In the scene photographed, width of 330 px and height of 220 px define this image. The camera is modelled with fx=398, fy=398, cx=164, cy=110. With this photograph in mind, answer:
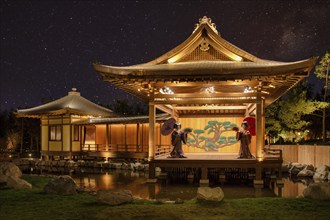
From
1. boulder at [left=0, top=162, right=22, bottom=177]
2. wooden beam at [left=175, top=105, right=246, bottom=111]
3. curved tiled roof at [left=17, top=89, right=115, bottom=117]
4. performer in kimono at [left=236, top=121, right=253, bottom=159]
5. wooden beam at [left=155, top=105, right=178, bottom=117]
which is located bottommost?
boulder at [left=0, top=162, right=22, bottom=177]

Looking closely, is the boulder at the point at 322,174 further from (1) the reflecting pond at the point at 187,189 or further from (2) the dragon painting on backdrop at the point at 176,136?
(2) the dragon painting on backdrop at the point at 176,136

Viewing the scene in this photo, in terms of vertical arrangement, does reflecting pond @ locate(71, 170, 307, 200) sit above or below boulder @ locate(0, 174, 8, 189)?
below

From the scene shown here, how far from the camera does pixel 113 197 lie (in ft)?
32.8

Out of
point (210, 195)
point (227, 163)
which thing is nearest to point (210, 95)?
point (227, 163)

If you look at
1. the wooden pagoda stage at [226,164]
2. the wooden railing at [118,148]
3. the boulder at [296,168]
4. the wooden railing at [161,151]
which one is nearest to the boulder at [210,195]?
the wooden pagoda stage at [226,164]

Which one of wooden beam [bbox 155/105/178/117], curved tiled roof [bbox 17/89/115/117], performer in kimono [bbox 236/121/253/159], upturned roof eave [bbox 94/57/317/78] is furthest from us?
curved tiled roof [bbox 17/89/115/117]

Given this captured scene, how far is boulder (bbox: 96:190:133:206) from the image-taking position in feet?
32.7

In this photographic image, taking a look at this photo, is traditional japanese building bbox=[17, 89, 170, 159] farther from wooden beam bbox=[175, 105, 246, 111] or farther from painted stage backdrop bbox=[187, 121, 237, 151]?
wooden beam bbox=[175, 105, 246, 111]

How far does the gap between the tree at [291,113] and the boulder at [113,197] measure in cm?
2108

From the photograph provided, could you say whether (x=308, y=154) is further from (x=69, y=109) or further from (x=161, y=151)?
(x=69, y=109)

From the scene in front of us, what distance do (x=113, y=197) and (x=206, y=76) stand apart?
6.96 metres

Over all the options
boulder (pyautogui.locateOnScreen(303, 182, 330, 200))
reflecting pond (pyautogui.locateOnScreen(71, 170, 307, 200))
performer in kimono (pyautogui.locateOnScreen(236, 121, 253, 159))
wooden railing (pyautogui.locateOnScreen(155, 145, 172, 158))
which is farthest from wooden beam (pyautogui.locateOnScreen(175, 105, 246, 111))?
boulder (pyautogui.locateOnScreen(303, 182, 330, 200))

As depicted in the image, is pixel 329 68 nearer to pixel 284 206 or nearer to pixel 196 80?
pixel 196 80

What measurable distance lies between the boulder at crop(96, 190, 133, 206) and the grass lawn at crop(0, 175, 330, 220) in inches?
6.5
